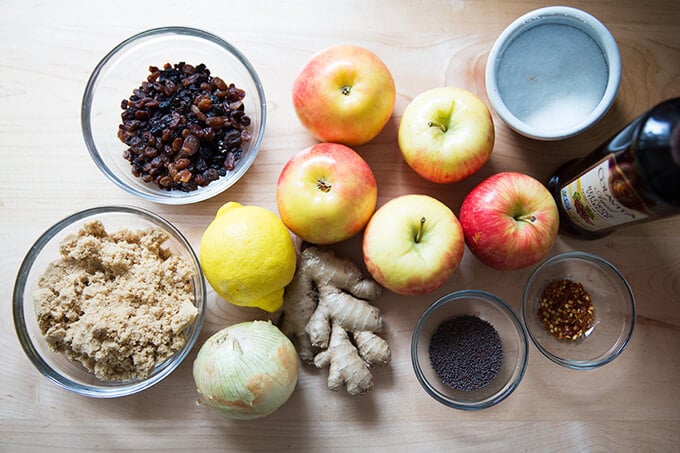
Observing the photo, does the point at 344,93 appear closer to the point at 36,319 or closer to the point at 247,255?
the point at 247,255

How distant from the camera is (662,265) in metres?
1.03

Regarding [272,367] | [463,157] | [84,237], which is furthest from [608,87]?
[84,237]

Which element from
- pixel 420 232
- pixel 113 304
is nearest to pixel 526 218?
pixel 420 232

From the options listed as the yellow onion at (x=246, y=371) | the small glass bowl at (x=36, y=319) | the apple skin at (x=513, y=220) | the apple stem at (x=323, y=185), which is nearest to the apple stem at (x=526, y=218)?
the apple skin at (x=513, y=220)

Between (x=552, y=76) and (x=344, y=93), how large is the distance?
1.33ft

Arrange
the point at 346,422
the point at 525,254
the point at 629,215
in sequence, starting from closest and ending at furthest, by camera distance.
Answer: the point at 629,215 → the point at 525,254 → the point at 346,422

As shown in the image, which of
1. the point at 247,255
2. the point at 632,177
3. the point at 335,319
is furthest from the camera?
the point at 335,319

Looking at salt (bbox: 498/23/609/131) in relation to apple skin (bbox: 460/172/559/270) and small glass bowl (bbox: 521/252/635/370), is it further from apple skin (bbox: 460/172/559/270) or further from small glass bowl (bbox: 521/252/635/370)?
small glass bowl (bbox: 521/252/635/370)

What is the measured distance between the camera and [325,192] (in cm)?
89

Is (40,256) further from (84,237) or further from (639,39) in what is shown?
(639,39)

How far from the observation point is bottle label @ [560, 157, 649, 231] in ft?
2.51

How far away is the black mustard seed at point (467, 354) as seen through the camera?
3.23ft

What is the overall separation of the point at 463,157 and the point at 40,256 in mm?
796

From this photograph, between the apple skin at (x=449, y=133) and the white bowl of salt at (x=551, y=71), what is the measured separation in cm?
8
